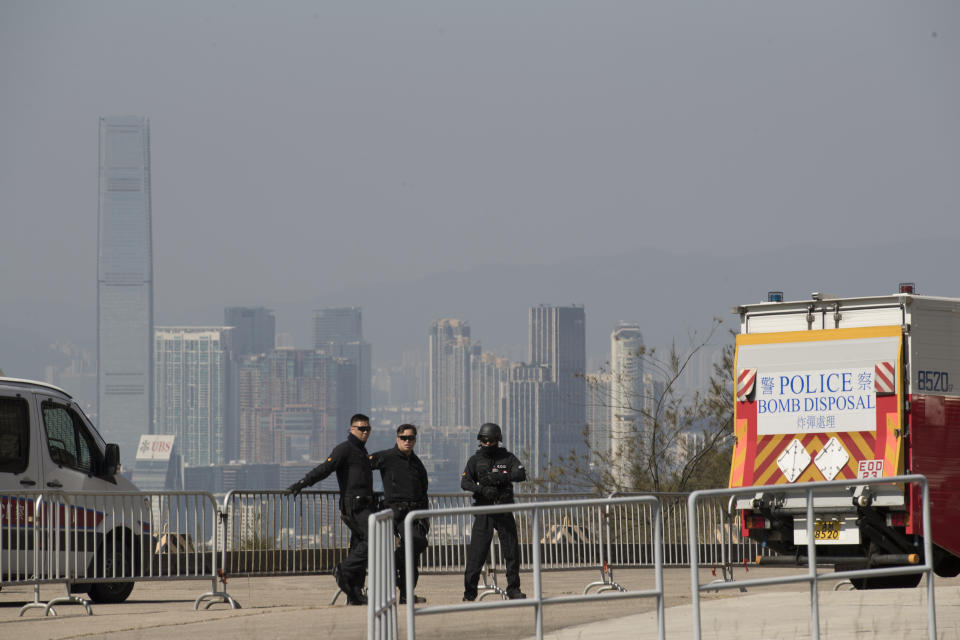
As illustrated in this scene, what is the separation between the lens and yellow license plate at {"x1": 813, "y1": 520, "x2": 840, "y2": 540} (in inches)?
612

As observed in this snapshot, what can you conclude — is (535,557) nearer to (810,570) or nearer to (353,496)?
(810,570)

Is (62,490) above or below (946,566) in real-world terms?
above

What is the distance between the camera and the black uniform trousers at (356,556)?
14352 mm

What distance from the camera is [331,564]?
21.2m

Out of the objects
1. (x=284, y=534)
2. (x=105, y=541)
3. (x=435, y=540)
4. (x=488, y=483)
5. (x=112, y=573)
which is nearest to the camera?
(x=488, y=483)

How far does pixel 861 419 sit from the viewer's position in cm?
1580

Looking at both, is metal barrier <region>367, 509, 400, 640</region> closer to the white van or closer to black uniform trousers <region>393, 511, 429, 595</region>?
black uniform trousers <region>393, 511, 429, 595</region>

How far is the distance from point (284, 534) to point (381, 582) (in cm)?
1139

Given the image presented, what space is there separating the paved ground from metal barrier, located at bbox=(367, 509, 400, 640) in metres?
0.30

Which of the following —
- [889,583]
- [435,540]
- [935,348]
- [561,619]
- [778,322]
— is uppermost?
[778,322]

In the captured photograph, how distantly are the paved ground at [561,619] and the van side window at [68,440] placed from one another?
155 cm

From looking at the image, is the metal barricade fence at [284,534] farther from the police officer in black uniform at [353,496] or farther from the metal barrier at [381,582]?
the metal barrier at [381,582]

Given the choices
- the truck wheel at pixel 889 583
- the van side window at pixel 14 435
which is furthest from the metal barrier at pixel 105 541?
the truck wheel at pixel 889 583

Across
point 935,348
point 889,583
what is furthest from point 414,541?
point 935,348
